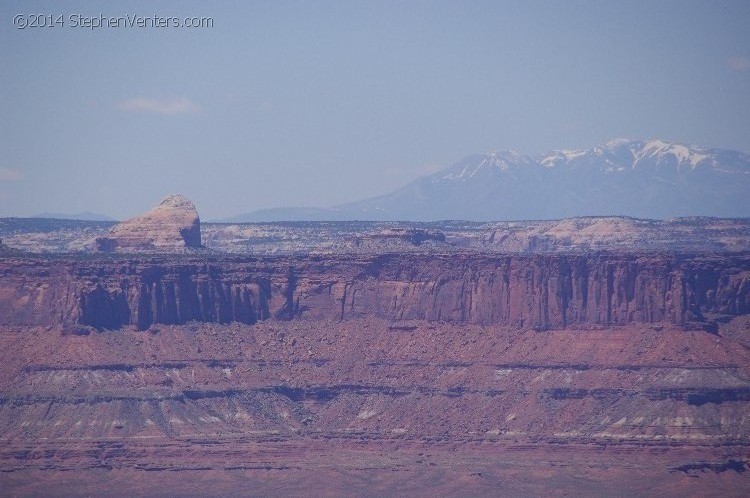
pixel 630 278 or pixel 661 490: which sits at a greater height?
pixel 630 278

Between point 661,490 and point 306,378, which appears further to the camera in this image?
point 306,378

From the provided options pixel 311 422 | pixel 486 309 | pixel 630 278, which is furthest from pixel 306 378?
pixel 630 278

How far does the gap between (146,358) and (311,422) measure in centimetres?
1500

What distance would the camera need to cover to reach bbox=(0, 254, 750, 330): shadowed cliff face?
161 metres

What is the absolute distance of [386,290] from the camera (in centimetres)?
16900

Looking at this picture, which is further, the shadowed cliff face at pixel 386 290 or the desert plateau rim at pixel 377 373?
the shadowed cliff face at pixel 386 290

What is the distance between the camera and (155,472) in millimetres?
146750

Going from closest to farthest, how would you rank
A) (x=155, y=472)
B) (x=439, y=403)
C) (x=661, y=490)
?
(x=661, y=490) < (x=155, y=472) < (x=439, y=403)

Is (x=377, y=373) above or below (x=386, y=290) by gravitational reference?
below

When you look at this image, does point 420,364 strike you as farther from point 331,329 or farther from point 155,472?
point 155,472

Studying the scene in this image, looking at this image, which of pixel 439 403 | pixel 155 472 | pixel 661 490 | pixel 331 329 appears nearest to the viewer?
pixel 661 490

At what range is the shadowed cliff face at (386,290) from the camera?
161 m

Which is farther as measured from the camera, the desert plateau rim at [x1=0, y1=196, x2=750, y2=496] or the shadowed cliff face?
the shadowed cliff face

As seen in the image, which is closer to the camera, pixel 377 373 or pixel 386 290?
pixel 377 373
